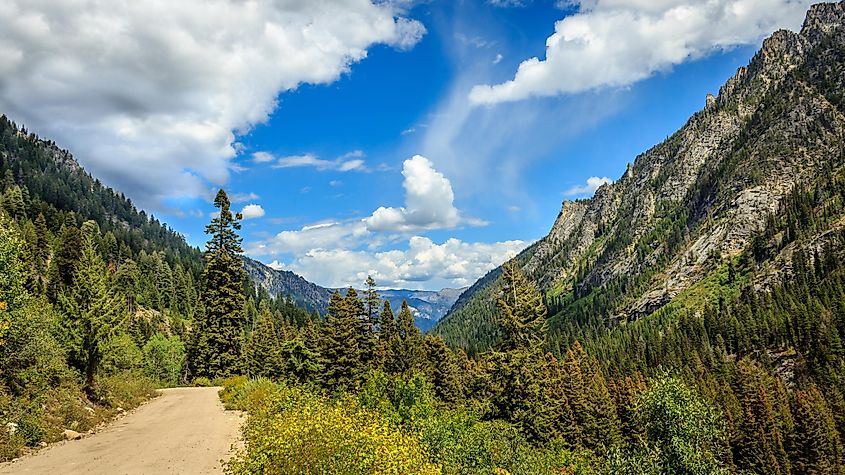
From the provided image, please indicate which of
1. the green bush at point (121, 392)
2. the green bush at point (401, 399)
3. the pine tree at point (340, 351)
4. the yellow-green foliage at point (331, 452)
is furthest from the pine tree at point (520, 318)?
the yellow-green foliage at point (331, 452)

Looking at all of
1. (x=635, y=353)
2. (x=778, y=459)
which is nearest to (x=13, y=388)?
(x=778, y=459)

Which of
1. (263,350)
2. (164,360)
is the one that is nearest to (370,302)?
(263,350)

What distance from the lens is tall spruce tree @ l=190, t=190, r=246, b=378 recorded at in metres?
43.4

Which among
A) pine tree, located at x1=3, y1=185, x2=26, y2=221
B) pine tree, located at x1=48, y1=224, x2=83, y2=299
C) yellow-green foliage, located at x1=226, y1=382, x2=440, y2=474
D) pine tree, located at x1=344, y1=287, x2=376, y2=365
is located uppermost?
pine tree, located at x1=3, y1=185, x2=26, y2=221

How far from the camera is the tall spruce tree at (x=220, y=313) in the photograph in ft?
Answer: 142

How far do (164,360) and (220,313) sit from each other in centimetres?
5224

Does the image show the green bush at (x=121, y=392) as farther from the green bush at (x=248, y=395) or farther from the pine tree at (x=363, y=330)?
the pine tree at (x=363, y=330)

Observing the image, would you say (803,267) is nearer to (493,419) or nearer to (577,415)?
(577,415)

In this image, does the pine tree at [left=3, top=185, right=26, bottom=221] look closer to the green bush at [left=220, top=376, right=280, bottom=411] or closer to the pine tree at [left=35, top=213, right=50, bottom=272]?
the pine tree at [left=35, top=213, right=50, bottom=272]

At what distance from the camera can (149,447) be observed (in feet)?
55.3

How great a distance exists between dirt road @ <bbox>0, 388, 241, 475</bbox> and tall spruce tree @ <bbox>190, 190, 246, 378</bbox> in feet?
60.2

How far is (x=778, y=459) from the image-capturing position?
3073 inches

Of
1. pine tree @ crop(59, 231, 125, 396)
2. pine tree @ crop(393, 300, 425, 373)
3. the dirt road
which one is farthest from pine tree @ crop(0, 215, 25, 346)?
pine tree @ crop(393, 300, 425, 373)

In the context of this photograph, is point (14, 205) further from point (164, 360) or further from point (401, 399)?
point (401, 399)
